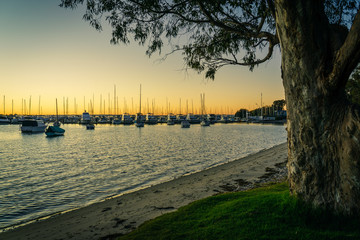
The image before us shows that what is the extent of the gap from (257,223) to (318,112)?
2478mm

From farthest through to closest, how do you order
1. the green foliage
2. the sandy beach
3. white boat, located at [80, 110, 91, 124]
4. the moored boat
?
white boat, located at [80, 110, 91, 124]
the moored boat
the green foliage
the sandy beach

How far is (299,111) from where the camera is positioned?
16.2ft

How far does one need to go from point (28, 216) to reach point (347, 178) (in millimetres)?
10539

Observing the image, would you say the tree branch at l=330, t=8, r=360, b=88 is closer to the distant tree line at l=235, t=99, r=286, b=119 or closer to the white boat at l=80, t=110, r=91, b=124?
the white boat at l=80, t=110, r=91, b=124

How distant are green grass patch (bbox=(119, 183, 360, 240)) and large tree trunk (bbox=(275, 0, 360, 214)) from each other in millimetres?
267

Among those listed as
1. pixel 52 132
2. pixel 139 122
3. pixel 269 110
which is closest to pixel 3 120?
pixel 139 122

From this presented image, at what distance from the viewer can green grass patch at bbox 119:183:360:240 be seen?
4215 millimetres

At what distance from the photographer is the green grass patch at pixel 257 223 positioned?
421 centimetres

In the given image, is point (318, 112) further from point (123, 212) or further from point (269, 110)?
point (269, 110)

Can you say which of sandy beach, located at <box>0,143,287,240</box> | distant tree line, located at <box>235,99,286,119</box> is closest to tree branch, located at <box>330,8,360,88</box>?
sandy beach, located at <box>0,143,287,240</box>

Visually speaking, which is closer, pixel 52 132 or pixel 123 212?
pixel 123 212

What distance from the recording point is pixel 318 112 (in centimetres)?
469

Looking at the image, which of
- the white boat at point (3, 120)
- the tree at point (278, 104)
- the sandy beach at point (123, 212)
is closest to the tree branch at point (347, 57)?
the sandy beach at point (123, 212)

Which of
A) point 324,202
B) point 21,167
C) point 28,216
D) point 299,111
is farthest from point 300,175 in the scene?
point 21,167
